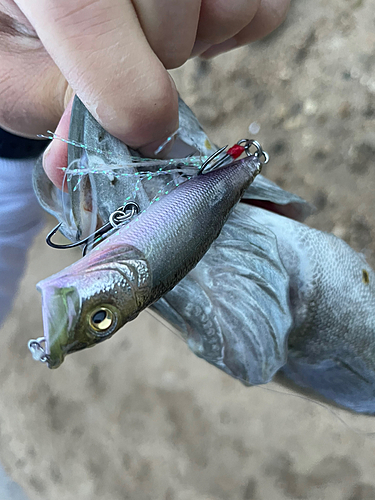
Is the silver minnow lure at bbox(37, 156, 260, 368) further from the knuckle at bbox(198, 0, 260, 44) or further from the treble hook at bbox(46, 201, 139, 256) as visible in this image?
the knuckle at bbox(198, 0, 260, 44)

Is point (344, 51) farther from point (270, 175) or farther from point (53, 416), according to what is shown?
point (53, 416)

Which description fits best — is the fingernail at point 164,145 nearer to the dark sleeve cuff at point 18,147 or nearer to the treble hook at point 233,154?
the treble hook at point 233,154

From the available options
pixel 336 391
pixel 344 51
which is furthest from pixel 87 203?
pixel 344 51

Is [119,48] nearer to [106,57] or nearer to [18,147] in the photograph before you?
[106,57]

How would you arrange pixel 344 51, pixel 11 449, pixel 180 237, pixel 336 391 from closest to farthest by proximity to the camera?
pixel 180 237 < pixel 336 391 < pixel 344 51 < pixel 11 449

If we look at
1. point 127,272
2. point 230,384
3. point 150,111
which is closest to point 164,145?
point 150,111

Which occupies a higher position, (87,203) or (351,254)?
(87,203)

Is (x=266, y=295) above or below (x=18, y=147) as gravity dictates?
below
